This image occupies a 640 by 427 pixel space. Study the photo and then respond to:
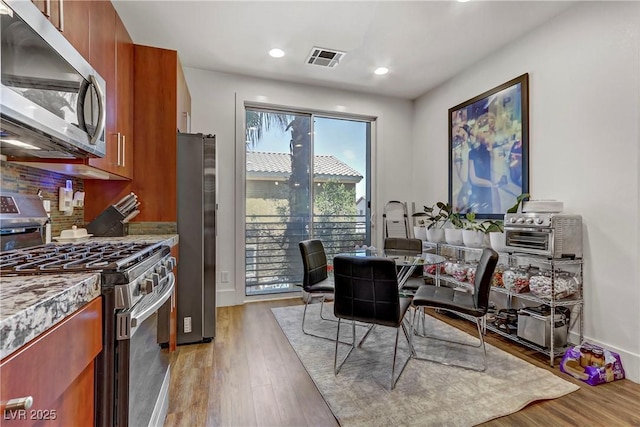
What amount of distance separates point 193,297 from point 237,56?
2486mm

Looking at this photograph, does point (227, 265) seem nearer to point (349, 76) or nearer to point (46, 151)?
point (46, 151)

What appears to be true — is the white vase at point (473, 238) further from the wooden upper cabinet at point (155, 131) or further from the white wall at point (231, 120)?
the wooden upper cabinet at point (155, 131)

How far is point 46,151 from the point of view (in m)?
1.47

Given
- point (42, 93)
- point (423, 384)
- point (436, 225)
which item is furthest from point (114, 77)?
point (436, 225)

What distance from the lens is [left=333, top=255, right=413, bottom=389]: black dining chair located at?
1.96 meters

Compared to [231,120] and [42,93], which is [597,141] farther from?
[231,120]

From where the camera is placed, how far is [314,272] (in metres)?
2.87

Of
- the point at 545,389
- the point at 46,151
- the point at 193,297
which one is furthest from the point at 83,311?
the point at 545,389

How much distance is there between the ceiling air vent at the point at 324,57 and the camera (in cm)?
314

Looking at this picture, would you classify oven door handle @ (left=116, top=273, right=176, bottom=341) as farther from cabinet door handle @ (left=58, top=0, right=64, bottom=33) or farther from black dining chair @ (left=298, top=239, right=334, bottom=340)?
black dining chair @ (left=298, top=239, right=334, bottom=340)

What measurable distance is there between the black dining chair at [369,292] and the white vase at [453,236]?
1.50 meters

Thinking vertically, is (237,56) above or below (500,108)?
above

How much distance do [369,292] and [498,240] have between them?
1.56 meters

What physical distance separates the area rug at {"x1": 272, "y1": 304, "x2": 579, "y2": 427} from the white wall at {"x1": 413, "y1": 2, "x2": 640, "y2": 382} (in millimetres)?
765
